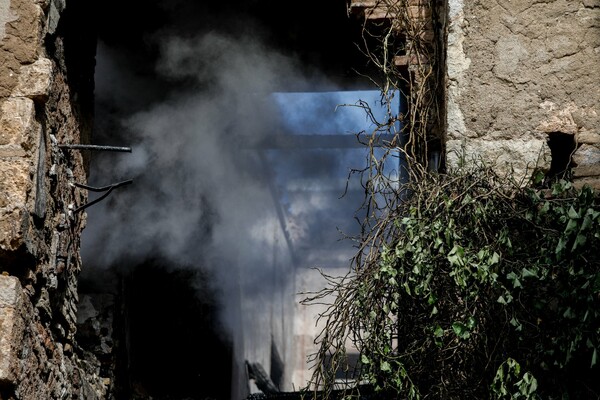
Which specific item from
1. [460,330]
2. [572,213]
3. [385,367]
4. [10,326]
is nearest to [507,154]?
[572,213]

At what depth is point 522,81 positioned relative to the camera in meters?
4.55

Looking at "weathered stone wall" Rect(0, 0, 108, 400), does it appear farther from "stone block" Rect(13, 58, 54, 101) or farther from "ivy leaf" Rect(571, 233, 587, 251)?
"ivy leaf" Rect(571, 233, 587, 251)

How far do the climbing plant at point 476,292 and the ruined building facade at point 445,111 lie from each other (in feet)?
0.70

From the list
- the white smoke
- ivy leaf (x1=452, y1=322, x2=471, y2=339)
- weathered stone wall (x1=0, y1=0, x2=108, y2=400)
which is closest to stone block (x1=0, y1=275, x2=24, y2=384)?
weathered stone wall (x1=0, y1=0, x2=108, y2=400)

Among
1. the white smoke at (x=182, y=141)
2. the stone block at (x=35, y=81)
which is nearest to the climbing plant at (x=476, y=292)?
the stone block at (x=35, y=81)

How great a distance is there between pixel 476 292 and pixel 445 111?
39.0 inches

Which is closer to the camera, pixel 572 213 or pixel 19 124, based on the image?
pixel 572 213

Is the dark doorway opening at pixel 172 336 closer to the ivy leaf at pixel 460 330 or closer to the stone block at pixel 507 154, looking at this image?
the stone block at pixel 507 154

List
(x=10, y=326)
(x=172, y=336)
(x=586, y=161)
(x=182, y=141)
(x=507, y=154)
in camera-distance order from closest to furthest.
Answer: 1. (x=10, y=326)
2. (x=586, y=161)
3. (x=507, y=154)
4. (x=182, y=141)
5. (x=172, y=336)

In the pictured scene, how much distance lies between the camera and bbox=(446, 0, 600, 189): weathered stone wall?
4.47 m

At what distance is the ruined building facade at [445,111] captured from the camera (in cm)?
→ 409

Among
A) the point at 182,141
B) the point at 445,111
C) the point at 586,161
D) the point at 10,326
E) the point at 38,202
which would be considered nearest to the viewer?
the point at 10,326

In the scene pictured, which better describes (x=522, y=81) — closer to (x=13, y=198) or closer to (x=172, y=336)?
(x=13, y=198)

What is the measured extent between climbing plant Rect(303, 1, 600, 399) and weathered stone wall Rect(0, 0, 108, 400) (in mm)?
1186
